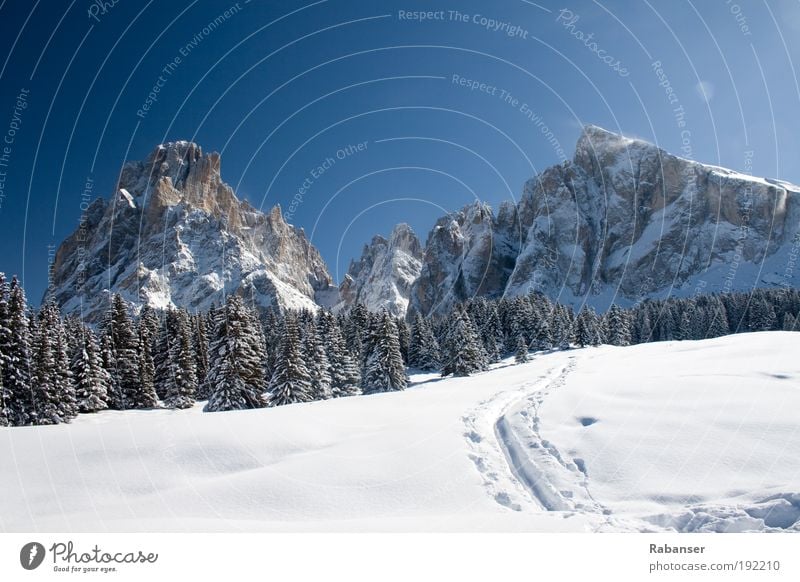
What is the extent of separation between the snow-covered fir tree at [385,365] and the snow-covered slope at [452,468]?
26.5m

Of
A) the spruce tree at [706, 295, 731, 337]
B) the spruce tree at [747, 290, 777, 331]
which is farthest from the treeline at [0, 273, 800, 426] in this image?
the spruce tree at [747, 290, 777, 331]

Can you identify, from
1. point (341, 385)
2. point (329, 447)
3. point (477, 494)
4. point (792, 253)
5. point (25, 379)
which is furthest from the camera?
point (792, 253)

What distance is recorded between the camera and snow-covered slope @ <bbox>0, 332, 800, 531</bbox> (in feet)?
21.8

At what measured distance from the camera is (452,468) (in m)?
9.34

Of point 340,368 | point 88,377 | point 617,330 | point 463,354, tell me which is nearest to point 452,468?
point 88,377

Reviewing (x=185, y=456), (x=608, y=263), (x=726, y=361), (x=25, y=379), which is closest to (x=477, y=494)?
(x=185, y=456)

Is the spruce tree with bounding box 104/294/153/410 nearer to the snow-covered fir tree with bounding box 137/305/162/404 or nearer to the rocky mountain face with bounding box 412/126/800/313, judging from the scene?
the snow-covered fir tree with bounding box 137/305/162/404

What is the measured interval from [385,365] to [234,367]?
15.8 m

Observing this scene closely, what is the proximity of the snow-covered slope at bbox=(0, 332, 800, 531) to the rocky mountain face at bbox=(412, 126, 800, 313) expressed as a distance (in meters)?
159

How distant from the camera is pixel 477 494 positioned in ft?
26.3

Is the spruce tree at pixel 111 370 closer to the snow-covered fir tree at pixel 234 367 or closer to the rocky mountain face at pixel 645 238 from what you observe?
the snow-covered fir tree at pixel 234 367

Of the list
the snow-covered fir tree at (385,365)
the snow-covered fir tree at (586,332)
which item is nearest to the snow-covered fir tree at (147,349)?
the snow-covered fir tree at (385,365)

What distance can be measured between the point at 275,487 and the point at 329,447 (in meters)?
2.98

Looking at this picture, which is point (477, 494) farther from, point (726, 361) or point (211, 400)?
point (211, 400)
